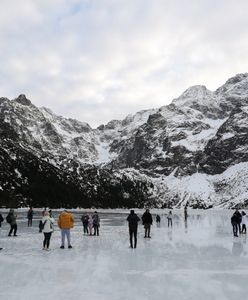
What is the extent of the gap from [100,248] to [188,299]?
14.6 meters

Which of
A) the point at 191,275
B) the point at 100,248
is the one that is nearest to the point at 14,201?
the point at 100,248

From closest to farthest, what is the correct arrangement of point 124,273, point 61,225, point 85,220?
point 124,273
point 61,225
point 85,220

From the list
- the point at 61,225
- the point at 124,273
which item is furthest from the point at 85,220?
the point at 124,273

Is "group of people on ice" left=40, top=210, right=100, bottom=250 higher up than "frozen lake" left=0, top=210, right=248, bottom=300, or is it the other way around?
"group of people on ice" left=40, top=210, right=100, bottom=250

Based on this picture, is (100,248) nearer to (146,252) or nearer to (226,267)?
(146,252)

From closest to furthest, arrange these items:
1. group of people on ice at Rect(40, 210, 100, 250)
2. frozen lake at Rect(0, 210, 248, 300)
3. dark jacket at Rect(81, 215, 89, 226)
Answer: frozen lake at Rect(0, 210, 248, 300) < group of people on ice at Rect(40, 210, 100, 250) < dark jacket at Rect(81, 215, 89, 226)

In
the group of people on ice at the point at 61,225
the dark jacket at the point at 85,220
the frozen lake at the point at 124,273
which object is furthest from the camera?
the dark jacket at the point at 85,220

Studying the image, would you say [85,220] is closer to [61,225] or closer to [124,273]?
[61,225]

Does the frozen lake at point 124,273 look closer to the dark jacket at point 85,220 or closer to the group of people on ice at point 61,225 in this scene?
the group of people on ice at point 61,225

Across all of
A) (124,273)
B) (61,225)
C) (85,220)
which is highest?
(85,220)

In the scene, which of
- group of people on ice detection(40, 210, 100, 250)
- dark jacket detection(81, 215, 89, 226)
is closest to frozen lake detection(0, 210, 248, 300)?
group of people on ice detection(40, 210, 100, 250)

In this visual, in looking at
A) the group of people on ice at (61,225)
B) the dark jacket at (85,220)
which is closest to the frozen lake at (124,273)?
the group of people on ice at (61,225)

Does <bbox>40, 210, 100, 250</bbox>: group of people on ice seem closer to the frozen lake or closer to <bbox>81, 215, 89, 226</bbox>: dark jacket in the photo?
the frozen lake

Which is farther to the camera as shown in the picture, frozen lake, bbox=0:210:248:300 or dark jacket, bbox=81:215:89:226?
dark jacket, bbox=81:215:89:226
